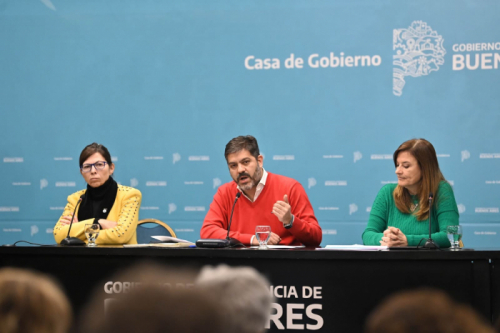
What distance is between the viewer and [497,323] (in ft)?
6.34

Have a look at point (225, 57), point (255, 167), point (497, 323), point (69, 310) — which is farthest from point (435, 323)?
point (225, 57)

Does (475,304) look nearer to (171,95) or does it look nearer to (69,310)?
(69,310)

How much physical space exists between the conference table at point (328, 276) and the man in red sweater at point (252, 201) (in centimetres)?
69

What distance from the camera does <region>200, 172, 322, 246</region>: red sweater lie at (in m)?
2.96

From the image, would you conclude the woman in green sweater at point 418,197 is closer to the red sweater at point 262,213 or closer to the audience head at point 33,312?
the red sweater at point 262,213

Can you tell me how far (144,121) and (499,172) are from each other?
2.70m

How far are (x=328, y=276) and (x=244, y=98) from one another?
2.26 m

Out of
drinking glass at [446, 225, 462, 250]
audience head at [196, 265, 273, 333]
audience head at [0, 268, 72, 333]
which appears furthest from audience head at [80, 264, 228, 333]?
drinking glass at [446, 225, 462, 250]

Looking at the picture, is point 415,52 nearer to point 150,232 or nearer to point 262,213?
point 262,213

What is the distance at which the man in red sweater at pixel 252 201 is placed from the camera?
298cm

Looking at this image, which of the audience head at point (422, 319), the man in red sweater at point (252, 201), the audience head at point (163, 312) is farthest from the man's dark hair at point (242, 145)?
the audience head at point (163, 312)

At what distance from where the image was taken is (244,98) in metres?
4.15

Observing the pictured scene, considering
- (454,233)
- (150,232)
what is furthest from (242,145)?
(454,233)

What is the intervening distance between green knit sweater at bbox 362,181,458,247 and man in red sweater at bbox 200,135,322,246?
13.2 inches
